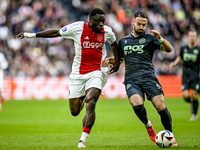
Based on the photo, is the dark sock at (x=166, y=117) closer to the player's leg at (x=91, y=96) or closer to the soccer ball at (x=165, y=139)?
the soccer ball at (x=165, y=139)

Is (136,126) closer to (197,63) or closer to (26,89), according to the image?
(197,63)

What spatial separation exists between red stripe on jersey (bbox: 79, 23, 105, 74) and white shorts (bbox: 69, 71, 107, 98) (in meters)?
0.13

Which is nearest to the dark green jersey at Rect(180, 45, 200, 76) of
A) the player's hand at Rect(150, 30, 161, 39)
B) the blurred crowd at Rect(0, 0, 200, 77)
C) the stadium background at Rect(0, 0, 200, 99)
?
the player's hand at Rect(150, 30, 161, 39)

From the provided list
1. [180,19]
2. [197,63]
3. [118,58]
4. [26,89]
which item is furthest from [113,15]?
[118,58]

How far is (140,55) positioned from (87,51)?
1.12 m

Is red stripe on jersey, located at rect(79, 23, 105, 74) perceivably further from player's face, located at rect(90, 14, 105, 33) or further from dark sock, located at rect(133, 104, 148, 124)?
dark sock, located at rect(133, 104, 148, 124)

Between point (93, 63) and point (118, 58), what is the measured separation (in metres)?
0.55

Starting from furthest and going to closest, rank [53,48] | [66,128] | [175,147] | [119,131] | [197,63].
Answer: [53,48] → [197,63] → [66,128] → [119,131] → [175,147]

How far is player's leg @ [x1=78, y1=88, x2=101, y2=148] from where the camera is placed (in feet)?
22.2

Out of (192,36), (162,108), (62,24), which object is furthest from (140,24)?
(62,24)

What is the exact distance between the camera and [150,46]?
7.27 metres

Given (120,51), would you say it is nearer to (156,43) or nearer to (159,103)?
(156,43)

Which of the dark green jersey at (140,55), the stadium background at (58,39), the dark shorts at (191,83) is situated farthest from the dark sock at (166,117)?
the stadium background at (58,39)

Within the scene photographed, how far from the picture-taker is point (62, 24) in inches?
989
